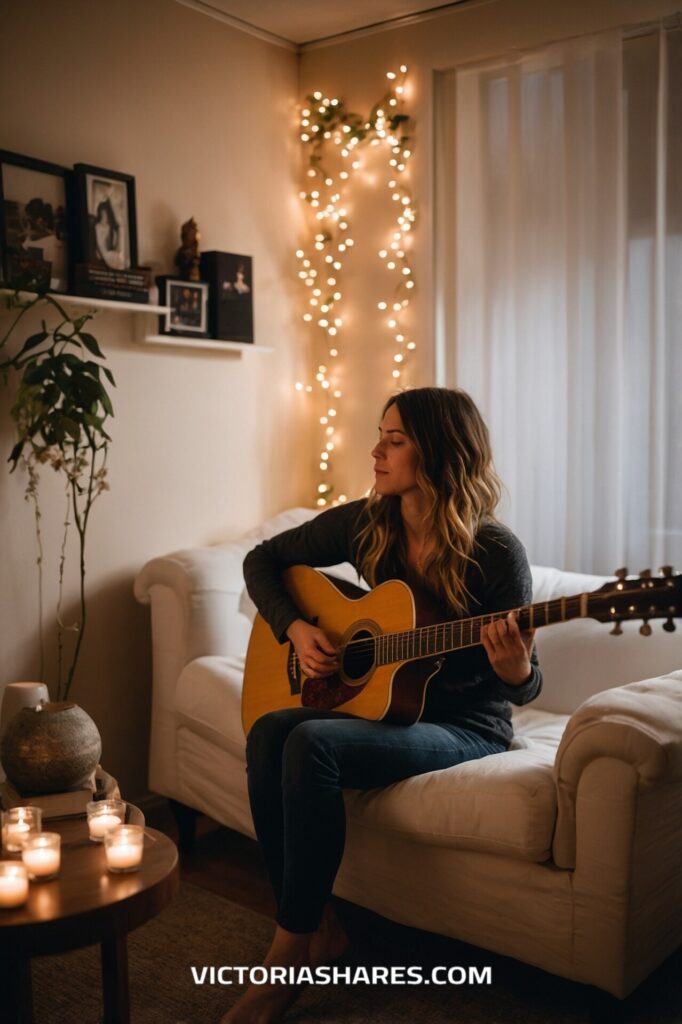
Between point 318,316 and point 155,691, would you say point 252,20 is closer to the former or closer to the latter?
point 318,316

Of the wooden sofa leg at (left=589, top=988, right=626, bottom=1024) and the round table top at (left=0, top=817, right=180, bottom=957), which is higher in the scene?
the round table top at (left=0, top=817, right=180, bottom=957)

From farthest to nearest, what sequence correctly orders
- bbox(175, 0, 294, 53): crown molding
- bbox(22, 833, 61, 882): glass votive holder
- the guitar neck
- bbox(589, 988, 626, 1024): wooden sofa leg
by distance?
1. bbox(175, 0, 294, 53): crown molding
2. bbox(589, 988, 626, 1024): wooden sofa leg
3. the guitar neck
4. bbox(22, 833, 61, 882): glass votive holder

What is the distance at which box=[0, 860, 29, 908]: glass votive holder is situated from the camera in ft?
4.92

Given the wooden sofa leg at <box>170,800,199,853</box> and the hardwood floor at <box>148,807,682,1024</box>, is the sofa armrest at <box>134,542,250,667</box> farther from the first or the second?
the hardwood floor at <box>148,807,682,1024</box>

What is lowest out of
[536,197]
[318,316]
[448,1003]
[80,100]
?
[448,1003]

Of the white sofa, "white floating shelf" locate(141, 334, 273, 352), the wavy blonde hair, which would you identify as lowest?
the white sofa

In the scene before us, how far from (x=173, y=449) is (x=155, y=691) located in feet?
2.47

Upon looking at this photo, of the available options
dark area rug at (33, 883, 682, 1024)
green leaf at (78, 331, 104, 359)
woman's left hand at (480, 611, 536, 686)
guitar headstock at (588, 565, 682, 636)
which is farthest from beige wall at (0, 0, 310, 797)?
guitar headstock at (588, 565, 682, 636)

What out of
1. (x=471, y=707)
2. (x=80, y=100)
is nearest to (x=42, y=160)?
(x=80, y=100)

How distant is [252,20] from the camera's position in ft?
11.0

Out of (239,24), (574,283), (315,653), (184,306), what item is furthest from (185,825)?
(239,24)

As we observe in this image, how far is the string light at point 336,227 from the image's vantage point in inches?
134

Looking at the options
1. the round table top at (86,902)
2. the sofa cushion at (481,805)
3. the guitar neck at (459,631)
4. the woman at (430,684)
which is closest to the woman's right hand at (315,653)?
the woman at (430,684)

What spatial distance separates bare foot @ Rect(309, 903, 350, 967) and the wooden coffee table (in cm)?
54
